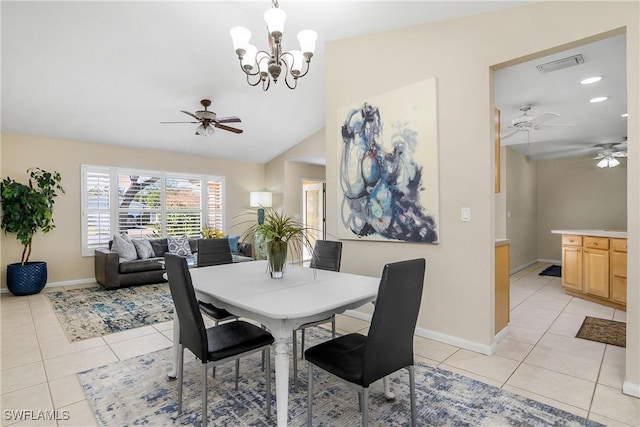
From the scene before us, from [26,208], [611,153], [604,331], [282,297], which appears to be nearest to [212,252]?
[282,297]

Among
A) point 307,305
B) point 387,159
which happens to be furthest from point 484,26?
point 307,305

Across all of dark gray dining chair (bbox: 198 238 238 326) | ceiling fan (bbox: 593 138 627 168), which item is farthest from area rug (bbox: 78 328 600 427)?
ceiling fan (bbox: 593 138 627 168)

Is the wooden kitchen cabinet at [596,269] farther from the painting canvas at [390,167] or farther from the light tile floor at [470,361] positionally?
the painting canvas at [390,167]

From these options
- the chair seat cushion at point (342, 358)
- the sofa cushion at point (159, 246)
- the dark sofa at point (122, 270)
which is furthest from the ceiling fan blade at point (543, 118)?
the sofa cushion at point (159, 246)

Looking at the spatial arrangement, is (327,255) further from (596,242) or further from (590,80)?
(596,242)

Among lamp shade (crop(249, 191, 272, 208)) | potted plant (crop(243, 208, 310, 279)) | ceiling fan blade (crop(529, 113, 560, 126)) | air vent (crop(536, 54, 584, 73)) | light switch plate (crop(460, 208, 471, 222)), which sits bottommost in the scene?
potted plant (crop(243, 208, 310, 279))

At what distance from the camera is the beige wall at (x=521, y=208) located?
21.0 ft

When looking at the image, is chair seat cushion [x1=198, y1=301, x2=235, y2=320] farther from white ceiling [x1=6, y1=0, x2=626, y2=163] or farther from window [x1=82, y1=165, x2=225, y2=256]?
window [x1=82, y1=165, x2=225, y2=256]

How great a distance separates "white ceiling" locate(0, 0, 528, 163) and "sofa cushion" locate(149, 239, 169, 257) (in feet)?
5.87

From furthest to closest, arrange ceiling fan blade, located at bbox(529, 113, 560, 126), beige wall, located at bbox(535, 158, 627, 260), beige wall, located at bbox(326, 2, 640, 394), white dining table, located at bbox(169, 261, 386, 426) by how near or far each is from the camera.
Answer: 1. beige wall, located at bbox(535, 158, 627, 260)
2. ceiling fan blade, located at bbox(529, 113, 560, 126)
3. beige wall, located at bbox(326, 2, 640, 394)
4. white dining table, located at bbox(169, 261, 386, 426)

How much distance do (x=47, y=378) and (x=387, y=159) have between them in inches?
130

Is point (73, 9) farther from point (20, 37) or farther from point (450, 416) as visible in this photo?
point (450, 416)

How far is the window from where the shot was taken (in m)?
5.54

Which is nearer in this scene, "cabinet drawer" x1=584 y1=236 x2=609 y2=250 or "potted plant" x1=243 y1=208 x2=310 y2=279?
"potted plant" x1=243 y1=208 x2=310 y2=279
